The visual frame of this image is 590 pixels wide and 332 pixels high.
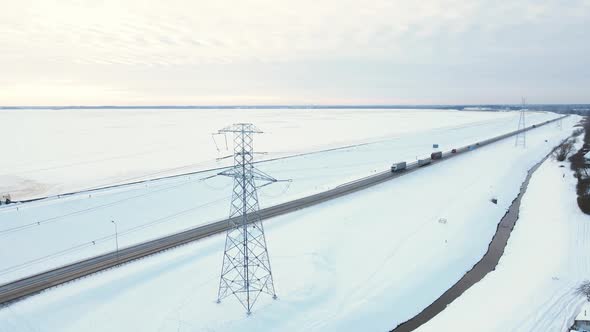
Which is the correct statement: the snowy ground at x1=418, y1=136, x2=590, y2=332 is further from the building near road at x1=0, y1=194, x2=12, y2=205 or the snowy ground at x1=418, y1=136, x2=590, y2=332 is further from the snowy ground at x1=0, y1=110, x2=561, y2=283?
the building near road at x1=0, y1=194, x2=12, y2=205

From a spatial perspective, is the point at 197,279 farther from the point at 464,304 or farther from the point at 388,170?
the point at 388,170

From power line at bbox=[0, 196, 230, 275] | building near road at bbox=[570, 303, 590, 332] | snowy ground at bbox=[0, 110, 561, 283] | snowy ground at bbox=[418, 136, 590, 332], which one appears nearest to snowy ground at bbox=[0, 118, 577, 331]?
snowy ground at bbox=[418, 136, 590, 332]

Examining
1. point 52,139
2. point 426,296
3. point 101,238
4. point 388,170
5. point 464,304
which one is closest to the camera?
point 464,304

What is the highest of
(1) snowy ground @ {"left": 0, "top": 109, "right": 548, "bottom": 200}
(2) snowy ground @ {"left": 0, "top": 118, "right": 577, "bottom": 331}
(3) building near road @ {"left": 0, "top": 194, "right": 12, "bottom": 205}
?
(1) snowy ground @ {"left": 0, "top": 109, "right": 548, "bottom": 200}

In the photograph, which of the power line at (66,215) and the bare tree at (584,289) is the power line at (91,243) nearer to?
the power line at (66,215)

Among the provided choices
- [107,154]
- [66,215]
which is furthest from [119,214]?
[107,154]

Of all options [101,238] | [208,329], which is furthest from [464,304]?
[101,238]

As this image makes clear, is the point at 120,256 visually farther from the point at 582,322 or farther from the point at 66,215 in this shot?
the point at 582,322
